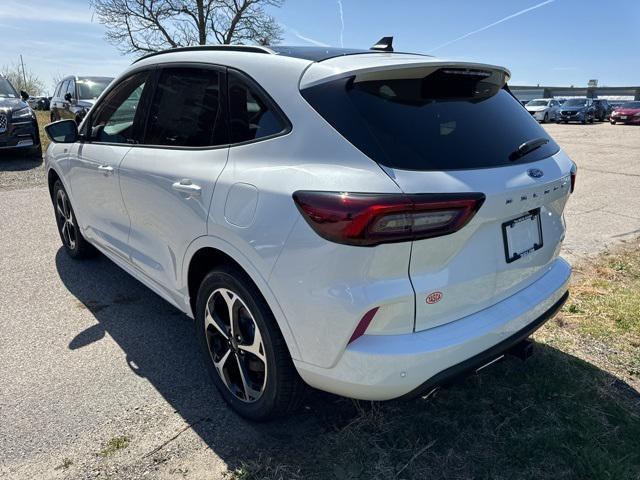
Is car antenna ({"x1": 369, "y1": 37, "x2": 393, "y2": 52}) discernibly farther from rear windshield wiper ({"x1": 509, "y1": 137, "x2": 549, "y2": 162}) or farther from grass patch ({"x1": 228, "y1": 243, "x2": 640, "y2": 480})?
grass patch ({"x1": 228, "y1": 243, "x2": 640, "y2": 480})

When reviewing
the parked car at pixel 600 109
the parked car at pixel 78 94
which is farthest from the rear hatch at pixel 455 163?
the parked car at pixel 600 109

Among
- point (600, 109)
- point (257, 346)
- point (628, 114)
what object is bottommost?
point (628, 114)

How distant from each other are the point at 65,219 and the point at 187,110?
2644mm

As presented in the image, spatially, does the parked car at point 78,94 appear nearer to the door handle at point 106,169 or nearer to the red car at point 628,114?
the door handle at point 106,169

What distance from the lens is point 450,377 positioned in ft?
6.66

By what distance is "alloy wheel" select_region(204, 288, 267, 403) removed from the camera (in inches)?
95.7

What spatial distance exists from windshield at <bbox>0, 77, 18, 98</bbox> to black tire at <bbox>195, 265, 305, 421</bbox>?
11394 mm

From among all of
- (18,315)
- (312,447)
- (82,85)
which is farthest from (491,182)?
(82,85)

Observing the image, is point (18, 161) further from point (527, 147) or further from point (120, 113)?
point (527, 147)

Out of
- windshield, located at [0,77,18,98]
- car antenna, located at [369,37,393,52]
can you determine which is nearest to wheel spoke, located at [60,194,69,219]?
car antenna, located at [369,37,393,52]

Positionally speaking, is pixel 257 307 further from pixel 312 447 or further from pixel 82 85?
pixel 82 85

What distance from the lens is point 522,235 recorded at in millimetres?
2279

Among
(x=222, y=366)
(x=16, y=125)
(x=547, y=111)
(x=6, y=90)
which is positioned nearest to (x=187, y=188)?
(x=222, y=366)

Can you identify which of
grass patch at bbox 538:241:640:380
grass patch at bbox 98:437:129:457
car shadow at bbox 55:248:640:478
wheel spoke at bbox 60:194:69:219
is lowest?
grass patch at bbox 538:241:640:380
